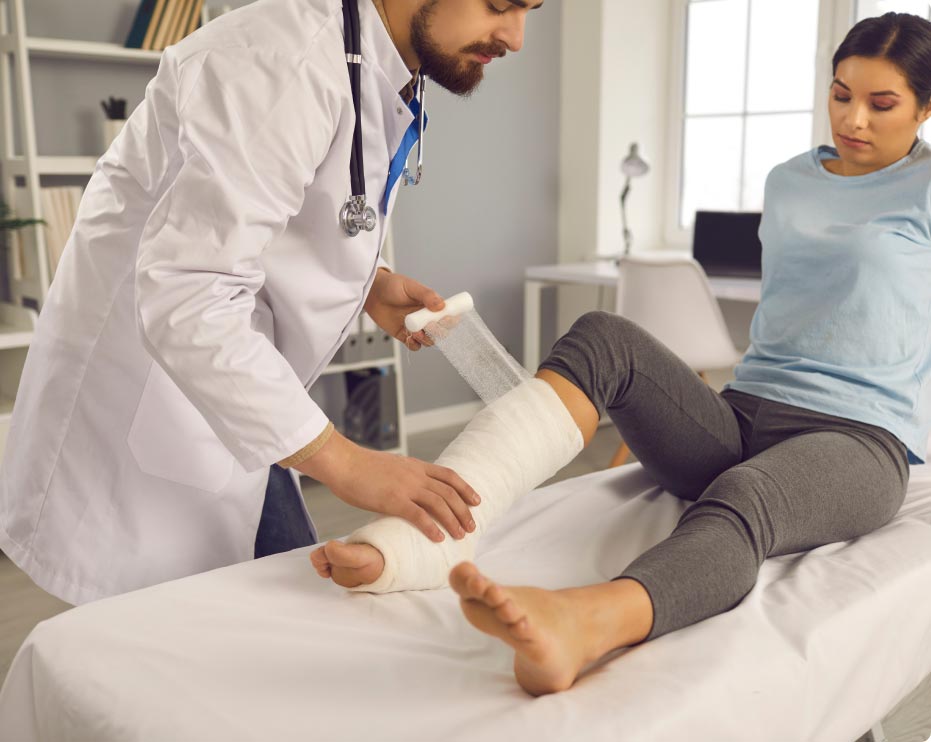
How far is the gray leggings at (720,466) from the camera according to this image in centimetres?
100

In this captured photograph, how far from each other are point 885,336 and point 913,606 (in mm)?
426

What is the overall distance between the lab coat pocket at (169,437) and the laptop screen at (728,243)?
2375mm

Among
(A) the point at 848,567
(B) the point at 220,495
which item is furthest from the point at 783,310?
(B) the point at 220,495

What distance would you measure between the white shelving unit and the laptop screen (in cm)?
184

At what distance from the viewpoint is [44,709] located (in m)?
0.92

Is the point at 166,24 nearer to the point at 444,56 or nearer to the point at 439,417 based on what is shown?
the point at 439,417

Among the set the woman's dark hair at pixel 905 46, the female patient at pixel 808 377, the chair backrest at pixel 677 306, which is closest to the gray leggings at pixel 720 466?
the female patient at pixel 808 377

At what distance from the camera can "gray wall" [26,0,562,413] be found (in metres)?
3.51

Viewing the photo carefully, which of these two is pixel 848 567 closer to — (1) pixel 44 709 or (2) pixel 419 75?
(2) pixel 419 75

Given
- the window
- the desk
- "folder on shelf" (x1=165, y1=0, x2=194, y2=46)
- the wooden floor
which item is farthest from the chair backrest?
"folder on shelf" (x1=165, y1=0, x2=194, y2=46)

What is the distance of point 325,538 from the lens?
2.47 meters

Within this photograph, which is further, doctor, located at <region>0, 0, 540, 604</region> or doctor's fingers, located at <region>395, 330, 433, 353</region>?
doctor's fingers, located at <region>395, 330, 433, 353</region>

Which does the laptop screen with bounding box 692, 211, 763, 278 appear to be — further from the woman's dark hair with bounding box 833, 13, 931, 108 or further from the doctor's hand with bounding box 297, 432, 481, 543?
the doctor's hand with bounding box 297, 432, 481, 543

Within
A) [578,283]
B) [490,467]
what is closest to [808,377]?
[490,467]
